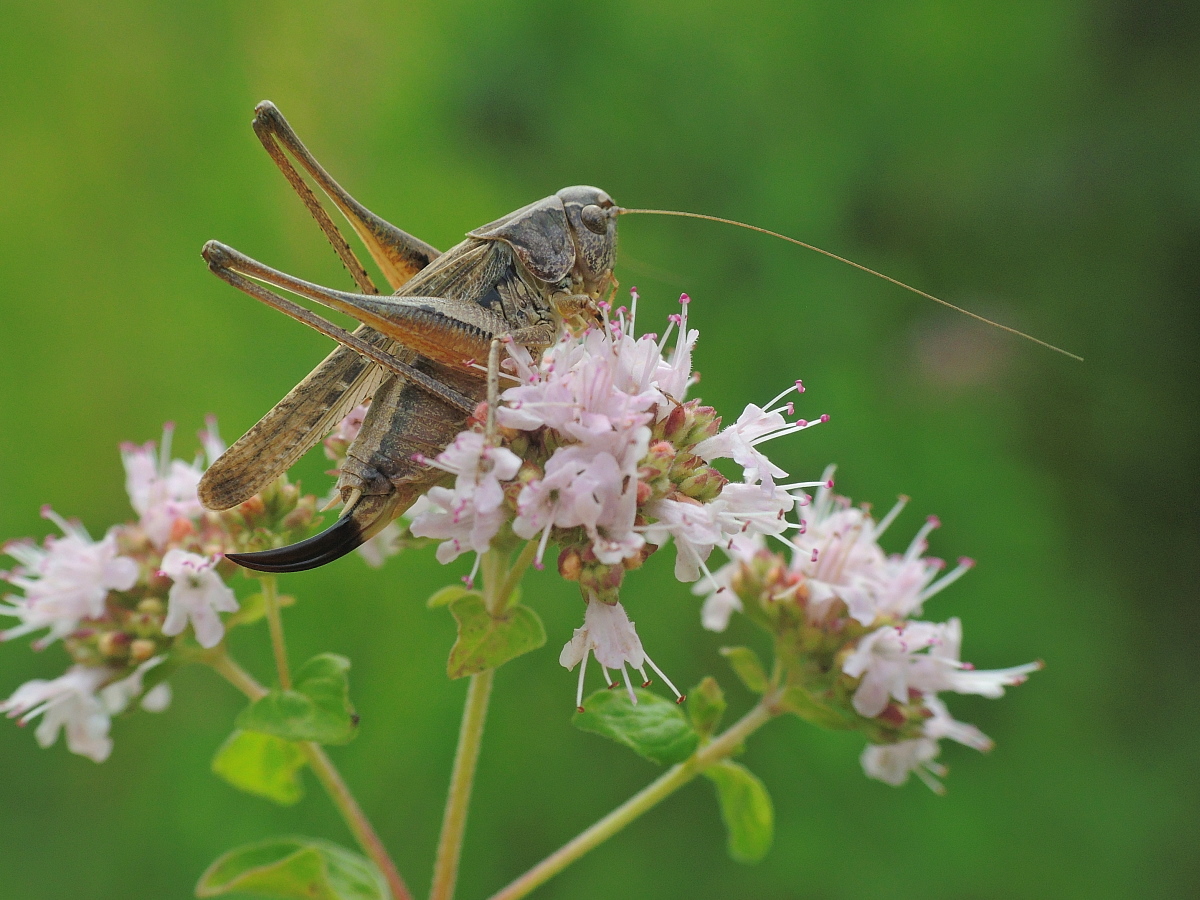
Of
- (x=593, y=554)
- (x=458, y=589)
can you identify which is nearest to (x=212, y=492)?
(x=458, y=589)

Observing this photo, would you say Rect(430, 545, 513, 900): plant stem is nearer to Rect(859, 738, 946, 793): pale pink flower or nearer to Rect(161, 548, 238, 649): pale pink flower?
Rect(161, 548, 238, 649): pale pink flower

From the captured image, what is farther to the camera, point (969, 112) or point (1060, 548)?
point (969, 112)

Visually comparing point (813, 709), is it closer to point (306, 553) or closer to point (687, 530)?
point (687, 530)

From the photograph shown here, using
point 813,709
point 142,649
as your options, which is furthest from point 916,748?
point 142,649

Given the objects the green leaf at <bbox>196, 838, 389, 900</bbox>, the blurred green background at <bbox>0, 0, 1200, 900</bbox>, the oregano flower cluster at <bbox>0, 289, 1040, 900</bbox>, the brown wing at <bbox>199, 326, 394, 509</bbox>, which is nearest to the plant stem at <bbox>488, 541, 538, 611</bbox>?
the oregano flower cluster at <bbox>0, 289, 1040, 900</bbox>

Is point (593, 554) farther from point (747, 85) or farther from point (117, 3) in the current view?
point (117, 3)

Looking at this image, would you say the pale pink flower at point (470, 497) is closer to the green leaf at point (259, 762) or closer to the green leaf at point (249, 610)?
the green leaf at point (249, 610)

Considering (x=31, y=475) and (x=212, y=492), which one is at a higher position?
(x=212, y=492)
